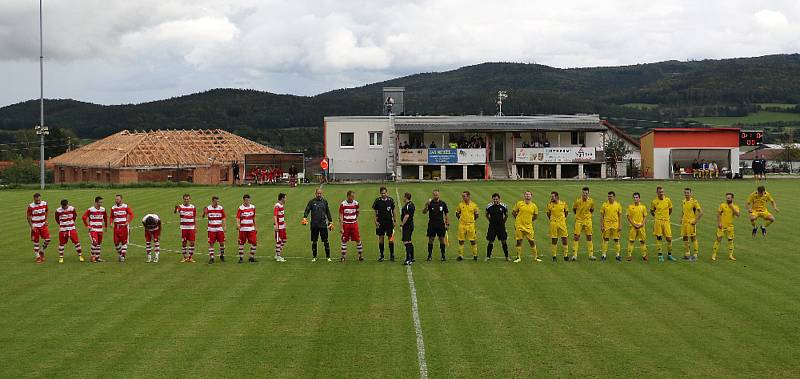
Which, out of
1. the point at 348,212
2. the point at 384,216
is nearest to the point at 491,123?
the point at 384,216

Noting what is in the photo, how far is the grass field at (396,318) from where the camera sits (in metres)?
11.9

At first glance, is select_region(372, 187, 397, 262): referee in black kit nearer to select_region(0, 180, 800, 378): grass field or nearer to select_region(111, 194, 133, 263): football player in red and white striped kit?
select_region(0, 180, 800, 378): grass field

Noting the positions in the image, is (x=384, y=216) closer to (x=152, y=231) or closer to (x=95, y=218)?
(x=152, y=231)

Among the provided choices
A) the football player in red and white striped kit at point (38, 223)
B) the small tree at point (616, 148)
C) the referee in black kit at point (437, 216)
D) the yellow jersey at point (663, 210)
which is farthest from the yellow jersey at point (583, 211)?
the small tree at point (616, 148)

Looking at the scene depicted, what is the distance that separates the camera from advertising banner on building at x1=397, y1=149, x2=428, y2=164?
70.5m

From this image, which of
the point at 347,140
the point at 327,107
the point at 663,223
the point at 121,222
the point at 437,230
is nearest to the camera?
the point at 437,230

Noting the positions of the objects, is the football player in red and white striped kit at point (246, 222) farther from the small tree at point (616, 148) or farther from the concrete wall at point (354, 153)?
the small tree at point (616, 148)

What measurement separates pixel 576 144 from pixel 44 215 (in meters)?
56.9

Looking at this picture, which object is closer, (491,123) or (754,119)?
(491,123)

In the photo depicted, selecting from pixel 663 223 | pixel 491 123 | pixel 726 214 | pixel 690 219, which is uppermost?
pixel 491 123

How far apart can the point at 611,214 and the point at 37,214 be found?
15010 mm

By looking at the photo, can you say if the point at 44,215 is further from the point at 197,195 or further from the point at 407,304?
the point at 197,195

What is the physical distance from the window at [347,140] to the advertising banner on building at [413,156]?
4703 mm

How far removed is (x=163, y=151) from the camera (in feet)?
Result: 265
